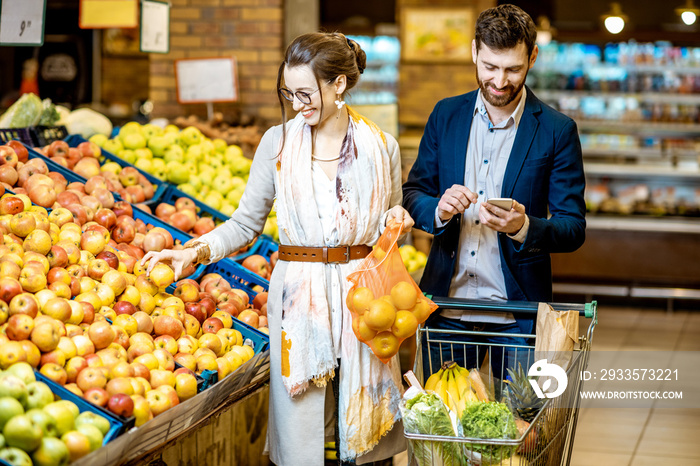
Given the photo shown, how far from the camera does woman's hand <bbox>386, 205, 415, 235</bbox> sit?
87.9 inches

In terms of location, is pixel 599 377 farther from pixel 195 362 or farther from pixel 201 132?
pixel 195 362

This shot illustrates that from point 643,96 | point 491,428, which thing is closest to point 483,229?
point 491,428

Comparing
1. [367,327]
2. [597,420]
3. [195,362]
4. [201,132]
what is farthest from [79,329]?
[597,420]

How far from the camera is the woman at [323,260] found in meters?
2.24

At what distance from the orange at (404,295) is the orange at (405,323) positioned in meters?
0.02

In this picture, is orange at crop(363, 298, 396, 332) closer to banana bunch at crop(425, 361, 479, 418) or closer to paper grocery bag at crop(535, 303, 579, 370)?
banana bunch at crop(425, 361, 479, 418)

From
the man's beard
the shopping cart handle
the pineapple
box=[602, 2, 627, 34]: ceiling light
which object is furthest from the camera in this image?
box=[602, 2, 627, 34]: ceiling light

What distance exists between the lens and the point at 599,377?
16.8 ft

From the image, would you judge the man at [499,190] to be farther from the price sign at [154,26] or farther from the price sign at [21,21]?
the price sign at [154,26]

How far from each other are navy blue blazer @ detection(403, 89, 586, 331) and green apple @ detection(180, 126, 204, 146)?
2.26m

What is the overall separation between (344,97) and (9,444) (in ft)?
4.28

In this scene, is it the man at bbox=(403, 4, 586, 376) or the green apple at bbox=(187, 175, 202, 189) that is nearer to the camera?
the man at bbox=(403, 4, 586, 376)

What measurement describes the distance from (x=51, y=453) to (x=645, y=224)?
6077 mm

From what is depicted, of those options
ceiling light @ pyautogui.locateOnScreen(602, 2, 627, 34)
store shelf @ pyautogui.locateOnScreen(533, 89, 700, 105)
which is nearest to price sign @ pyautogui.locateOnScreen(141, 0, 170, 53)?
store shelf @ pyautogui.locateOnScreen(533, 89, 700, 105)
